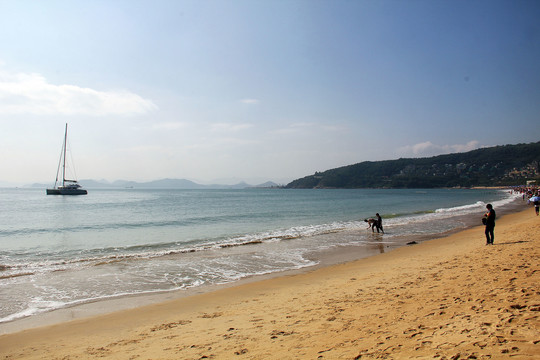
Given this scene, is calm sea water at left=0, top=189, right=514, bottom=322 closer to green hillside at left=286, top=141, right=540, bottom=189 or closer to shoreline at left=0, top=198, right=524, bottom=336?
shoreline at left=0, top=198, right=524, bottom=336

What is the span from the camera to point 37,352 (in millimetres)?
5652

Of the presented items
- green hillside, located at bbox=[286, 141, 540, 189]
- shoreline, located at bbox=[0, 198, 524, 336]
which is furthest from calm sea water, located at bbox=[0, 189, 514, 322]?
green hillside, located at bbox=[286, 141, 540, 189]

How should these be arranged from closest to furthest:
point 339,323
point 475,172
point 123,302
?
1. point 339,323
2. point 123,302
3. point 475,172

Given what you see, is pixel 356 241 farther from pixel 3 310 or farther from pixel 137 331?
pixel 3 310

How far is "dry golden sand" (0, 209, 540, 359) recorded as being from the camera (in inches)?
166

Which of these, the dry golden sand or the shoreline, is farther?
the shoreline

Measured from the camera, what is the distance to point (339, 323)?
554cm

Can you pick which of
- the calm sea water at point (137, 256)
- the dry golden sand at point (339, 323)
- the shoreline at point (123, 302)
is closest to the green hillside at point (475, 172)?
the calm sea water at point (137, 256)

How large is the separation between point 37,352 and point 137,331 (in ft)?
5.55

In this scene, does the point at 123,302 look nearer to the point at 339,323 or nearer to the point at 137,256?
the point at 339,323

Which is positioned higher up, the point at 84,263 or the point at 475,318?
the point at 475,318

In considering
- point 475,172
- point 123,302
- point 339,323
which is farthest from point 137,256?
point 475,172

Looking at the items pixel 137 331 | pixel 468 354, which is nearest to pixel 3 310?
pixel 137 331

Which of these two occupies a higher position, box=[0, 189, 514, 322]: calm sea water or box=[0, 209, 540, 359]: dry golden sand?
box=[0, 209, 540, 359]: dry golden sand
